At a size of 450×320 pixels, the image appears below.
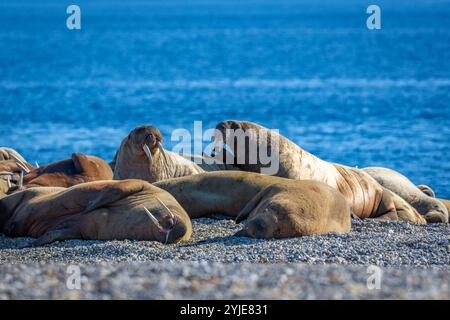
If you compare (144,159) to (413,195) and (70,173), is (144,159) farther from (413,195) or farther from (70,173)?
(413,195)

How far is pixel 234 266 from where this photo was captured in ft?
25.0

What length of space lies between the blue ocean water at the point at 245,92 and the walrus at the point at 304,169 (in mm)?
6255

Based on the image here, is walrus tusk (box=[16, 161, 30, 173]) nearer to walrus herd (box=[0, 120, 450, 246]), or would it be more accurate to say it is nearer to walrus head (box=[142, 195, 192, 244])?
walrus herd (box=[0, 120, 450, 246])

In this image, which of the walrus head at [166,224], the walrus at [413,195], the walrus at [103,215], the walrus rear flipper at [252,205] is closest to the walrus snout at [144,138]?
the walrus at [103,215]

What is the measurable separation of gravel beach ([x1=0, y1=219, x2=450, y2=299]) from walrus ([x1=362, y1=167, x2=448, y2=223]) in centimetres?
196

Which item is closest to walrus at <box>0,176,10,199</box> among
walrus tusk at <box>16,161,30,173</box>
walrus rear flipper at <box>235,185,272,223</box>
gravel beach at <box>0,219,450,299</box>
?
walrus tusk at <box>16,161,30,173</box>

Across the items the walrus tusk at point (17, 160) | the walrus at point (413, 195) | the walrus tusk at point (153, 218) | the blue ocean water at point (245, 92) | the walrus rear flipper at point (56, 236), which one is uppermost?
the walrus tusk at point (153, 218)

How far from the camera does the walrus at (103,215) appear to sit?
9578 mm

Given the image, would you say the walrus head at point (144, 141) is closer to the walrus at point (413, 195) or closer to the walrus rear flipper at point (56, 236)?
the walrus rear flipper at point (56, 236)

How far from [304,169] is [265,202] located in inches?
91.1

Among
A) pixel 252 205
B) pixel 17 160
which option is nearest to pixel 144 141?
pixel 17 160

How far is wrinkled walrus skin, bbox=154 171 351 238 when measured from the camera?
31.6 ft

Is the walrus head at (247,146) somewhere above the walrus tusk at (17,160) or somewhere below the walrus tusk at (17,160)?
above
